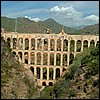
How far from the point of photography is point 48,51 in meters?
79.0

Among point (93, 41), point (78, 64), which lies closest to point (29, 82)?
point (78, 64)

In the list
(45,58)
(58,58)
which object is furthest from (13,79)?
(45,58)

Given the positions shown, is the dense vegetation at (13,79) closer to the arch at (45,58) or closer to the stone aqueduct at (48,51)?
the stone aqueduct at (48,51)

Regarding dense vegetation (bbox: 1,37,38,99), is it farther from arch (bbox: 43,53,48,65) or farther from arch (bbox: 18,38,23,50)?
arch (bbox: 43,53,48,65)

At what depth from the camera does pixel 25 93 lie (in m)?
65.0

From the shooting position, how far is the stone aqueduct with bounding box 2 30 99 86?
7850 cm

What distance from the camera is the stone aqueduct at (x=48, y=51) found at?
78.5 m

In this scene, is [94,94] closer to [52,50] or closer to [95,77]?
[95,77]

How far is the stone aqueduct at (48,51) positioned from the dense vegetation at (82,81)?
3.46m

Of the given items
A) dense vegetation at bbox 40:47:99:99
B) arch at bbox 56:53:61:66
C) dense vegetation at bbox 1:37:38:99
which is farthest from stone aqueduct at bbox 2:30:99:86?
dense vegetation at bbox 40:47:99:99

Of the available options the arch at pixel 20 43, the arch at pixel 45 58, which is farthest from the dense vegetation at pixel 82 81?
the arch at pixel 20 43

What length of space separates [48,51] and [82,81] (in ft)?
70.2

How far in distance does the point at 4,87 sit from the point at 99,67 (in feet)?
56.6

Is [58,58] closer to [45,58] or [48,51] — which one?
[45,58]
